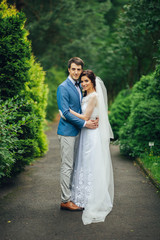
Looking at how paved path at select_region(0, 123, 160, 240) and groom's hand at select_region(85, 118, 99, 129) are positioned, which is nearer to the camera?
paved path at select_region(0, 123, 160, 240)

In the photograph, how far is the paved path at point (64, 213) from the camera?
Result: 13.6 feet

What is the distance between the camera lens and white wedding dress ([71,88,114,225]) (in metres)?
5.05

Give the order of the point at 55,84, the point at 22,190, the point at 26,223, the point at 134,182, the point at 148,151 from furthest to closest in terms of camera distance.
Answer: the point at 55,84 < the point at 148,151 < the point at 134,182 < the point at 22,190 < the point at 26,223

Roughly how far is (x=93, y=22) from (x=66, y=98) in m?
20.2

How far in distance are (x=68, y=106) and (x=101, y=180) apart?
1.39 metres

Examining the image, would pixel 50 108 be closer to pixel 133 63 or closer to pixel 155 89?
pixel 133 63

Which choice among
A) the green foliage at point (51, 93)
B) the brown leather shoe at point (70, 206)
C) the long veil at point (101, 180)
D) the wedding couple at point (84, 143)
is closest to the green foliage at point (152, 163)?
the long veil at point (101, 180)

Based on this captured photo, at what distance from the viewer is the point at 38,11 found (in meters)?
22.6

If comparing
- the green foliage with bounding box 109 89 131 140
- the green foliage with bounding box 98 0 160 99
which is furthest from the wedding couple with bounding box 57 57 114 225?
the green foliage with bounding box 109 89 131 140

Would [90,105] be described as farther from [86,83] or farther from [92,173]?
[92,173]

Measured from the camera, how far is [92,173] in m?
5.16

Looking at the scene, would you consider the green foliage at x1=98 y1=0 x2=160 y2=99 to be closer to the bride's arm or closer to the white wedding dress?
the bride's arm

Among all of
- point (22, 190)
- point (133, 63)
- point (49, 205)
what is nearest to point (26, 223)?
point (49, 205)

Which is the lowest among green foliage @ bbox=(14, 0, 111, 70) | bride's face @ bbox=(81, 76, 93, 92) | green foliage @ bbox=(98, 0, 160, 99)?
bride's face @ bbox=(81, 76, 93, 92)
